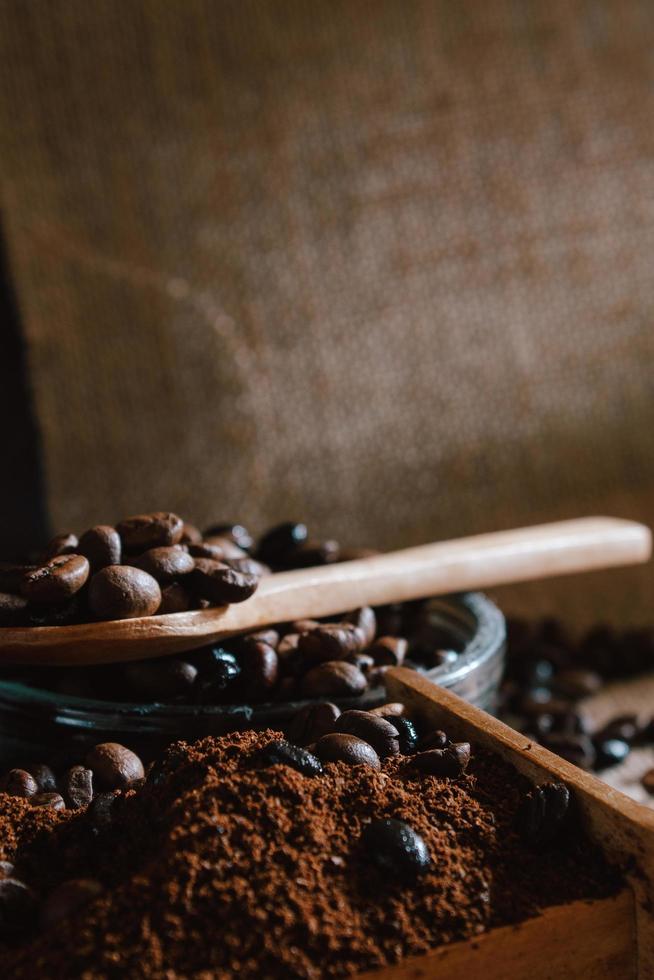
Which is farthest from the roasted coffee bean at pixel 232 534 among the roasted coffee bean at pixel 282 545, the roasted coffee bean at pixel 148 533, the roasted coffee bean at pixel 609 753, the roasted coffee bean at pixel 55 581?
the roasted coffee bean at pixel 609 753

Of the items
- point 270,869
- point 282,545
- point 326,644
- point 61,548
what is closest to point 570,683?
point 282,545

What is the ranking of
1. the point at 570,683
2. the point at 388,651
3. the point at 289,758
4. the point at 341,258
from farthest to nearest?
the point at 341,258, the point at 570,683, the point at 388,651, the point at 289,758

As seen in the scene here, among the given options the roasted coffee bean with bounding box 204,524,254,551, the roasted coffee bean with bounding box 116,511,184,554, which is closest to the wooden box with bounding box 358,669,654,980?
the roasted coffee bean with bounding box 116,511,184,554

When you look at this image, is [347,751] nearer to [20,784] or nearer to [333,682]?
[333,682]

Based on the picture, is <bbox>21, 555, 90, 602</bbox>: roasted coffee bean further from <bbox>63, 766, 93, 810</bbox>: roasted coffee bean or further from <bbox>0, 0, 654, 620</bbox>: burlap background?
<bbox>0, 0, 654, 620</bbox>: burlap background

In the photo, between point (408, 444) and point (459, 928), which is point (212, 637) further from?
point (408, 444)

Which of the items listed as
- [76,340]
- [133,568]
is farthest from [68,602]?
[76,340]

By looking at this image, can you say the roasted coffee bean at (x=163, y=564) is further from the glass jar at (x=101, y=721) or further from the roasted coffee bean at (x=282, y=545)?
the roasted coffee bean at (x=282, y=545)
